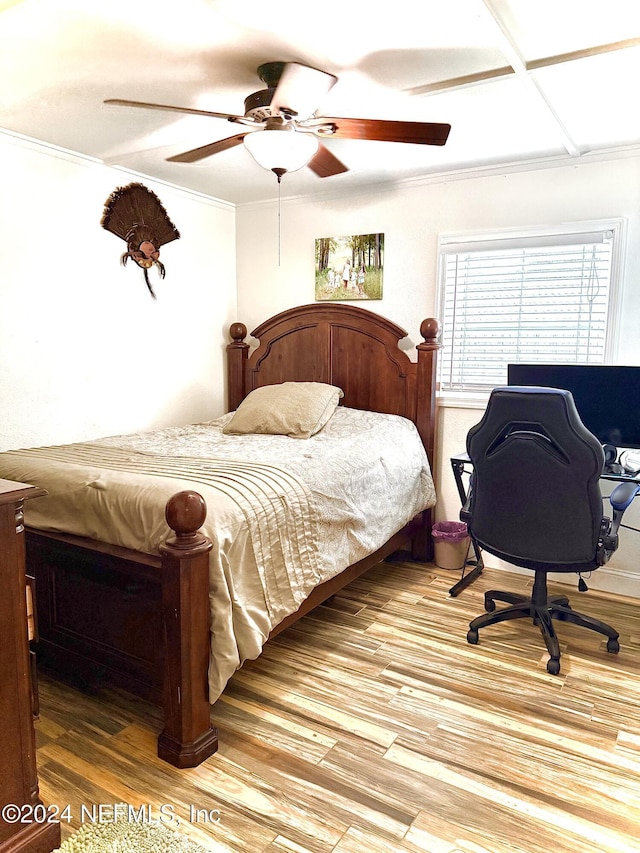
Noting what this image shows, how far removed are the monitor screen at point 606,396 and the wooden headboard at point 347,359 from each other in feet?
2.70

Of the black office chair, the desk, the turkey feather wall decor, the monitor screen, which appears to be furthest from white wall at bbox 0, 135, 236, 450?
the monitor screen

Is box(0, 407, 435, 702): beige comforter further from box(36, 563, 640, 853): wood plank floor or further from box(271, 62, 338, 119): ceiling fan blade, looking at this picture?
box(271, 62, 338, 119): ceiling fan blade

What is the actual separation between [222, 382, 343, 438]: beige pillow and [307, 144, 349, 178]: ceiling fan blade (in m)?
1.28

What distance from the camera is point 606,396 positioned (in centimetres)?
304

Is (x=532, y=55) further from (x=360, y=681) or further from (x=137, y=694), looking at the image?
(x=137, y=694)

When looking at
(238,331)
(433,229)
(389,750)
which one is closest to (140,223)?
(238,331)

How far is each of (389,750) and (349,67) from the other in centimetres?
246

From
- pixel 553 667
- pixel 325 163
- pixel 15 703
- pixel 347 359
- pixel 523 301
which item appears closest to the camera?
pixel 15 703

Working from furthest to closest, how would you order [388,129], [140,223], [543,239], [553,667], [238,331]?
[238,331], [140,223], [543,239], [553,667], [388,129]

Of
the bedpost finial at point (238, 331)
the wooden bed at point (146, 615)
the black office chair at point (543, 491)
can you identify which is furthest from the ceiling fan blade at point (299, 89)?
the bedpost finial at point (238, 331)

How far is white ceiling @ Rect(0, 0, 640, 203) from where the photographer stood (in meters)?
1.90

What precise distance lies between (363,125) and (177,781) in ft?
7.91

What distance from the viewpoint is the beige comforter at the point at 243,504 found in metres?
2.03

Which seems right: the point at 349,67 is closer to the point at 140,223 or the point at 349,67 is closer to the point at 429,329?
the point at 429,329
